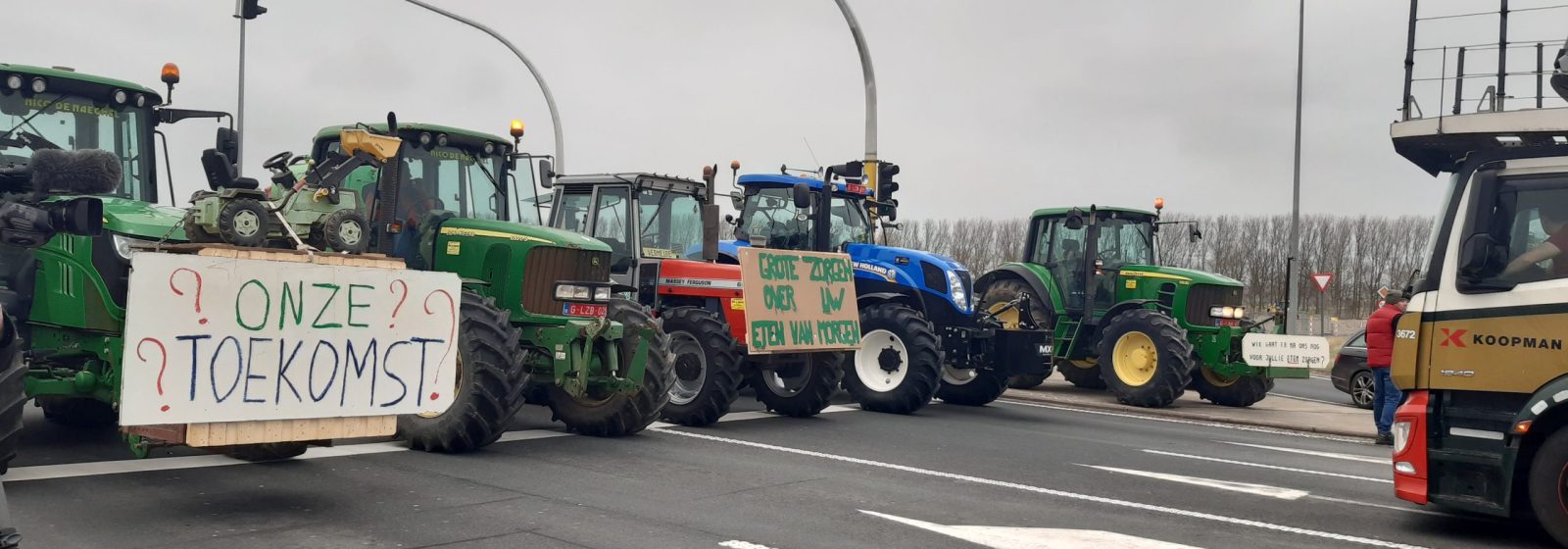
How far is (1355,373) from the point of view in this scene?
66.3 ft

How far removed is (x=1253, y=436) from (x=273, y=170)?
10923 mm

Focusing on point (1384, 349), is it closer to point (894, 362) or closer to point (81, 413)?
point (894, 362)

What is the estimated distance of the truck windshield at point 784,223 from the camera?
52.5ft

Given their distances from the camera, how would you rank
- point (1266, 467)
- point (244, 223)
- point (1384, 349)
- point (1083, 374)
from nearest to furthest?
1. point (244, 223)
2. point (1266, 467)
3. point (1384, 349)
4. point (1083, 374)

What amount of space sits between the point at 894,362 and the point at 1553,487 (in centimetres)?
837

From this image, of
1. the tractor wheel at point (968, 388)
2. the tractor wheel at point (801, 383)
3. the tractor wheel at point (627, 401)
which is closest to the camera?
the tractor wheel at point (627, 401)

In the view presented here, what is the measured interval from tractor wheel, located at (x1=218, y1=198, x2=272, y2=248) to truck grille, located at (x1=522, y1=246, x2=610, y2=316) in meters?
2.80

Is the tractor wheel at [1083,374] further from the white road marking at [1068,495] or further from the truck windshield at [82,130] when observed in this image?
the truck windshield at [82,130]

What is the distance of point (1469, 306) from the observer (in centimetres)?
776

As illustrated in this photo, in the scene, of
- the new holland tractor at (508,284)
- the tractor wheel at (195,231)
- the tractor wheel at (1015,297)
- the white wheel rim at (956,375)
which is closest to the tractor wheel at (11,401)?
the tractor wheel at (195,231)

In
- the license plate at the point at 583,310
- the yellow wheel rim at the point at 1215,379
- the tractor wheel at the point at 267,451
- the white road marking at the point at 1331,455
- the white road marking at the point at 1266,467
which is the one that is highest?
the license plate at the point at 583,310

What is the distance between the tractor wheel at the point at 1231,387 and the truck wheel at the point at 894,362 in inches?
217

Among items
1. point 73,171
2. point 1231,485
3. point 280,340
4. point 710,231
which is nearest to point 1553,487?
point 1231,485

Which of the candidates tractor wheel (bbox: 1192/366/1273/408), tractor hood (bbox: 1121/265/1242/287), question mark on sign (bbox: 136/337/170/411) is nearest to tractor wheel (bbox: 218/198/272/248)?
question mark on sign (bbox: 136/337/170/411)
